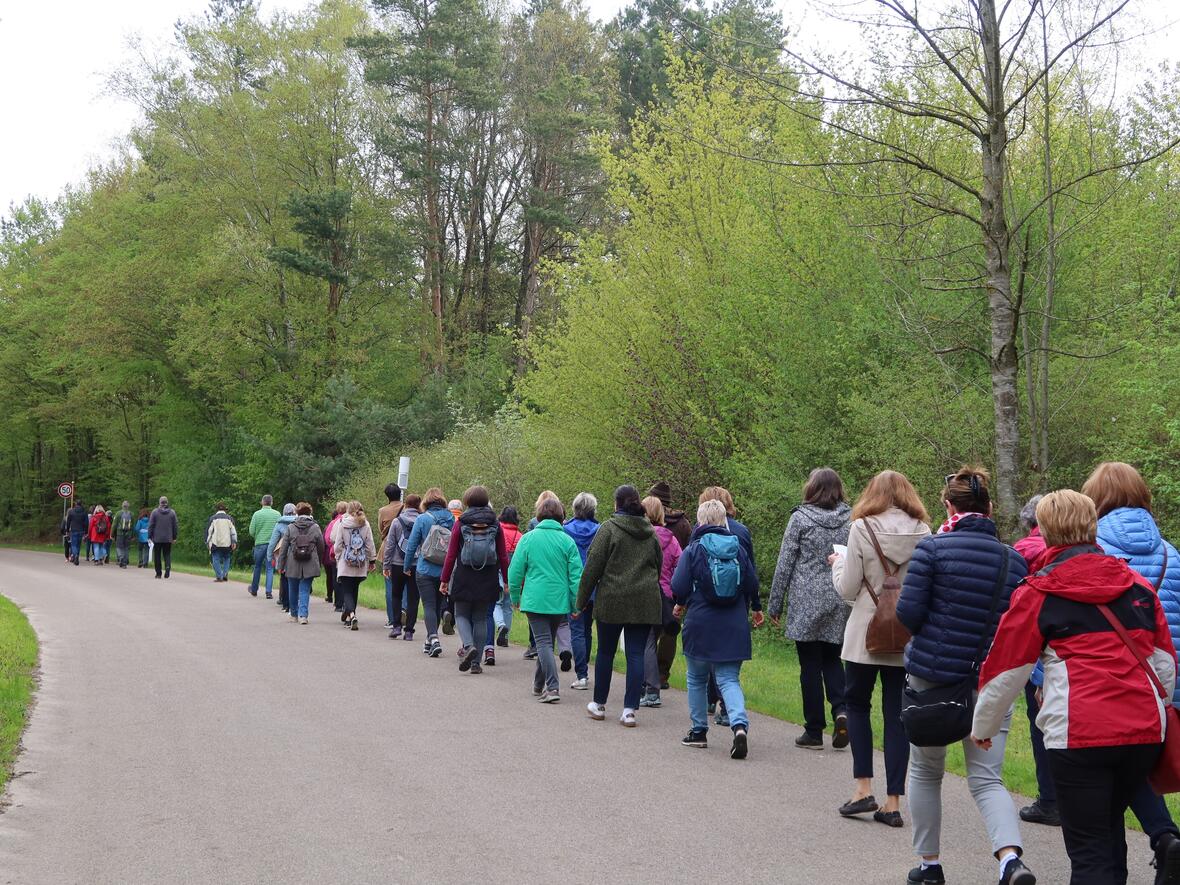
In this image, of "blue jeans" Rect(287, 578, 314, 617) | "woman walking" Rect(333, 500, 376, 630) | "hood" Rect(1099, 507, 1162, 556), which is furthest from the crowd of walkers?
A: "blue jeans" Rect(287, 578, 314, 617)

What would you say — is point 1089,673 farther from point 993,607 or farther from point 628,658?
point 628,658

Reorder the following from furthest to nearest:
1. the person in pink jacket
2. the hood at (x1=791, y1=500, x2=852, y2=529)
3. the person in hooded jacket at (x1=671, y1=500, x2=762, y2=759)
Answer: the person in pink jacket, the person in hooded jacket at (x1=671, y1=500, x2=762, y2=759), the hood at (x1=791, y1=500, x2=852, y2=529)

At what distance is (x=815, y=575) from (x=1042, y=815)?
2348 mm

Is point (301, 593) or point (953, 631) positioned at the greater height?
point (953, 631)

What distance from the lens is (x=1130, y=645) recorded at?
15.4 ft

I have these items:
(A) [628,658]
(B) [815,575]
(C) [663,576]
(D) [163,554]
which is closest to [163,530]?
(D) [163,554]

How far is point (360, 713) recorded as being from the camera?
999 centimetres

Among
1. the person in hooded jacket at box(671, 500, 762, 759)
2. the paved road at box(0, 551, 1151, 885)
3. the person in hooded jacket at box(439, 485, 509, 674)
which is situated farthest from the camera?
the person in hooded jacket at box(439, 485, 509, 674)

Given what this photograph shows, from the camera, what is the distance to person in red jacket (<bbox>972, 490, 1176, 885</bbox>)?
4629mm

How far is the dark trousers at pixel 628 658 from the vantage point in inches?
385

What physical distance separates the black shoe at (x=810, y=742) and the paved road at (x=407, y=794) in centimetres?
18

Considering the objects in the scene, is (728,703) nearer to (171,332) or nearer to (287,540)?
(287,540)

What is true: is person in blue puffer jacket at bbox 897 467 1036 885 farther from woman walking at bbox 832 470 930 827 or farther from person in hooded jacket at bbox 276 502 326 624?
person in hooded jacket at bbox 276 502 326 624

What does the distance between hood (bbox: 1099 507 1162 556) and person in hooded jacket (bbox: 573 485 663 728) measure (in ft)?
14.9
